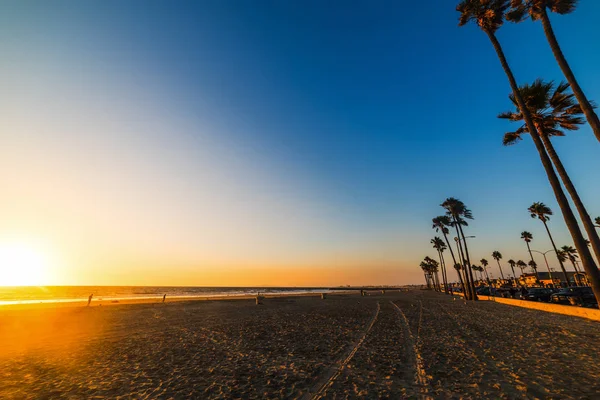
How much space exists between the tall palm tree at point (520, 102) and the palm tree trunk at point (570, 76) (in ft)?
7.28

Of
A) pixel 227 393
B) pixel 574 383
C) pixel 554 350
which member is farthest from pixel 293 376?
pixel 554 350

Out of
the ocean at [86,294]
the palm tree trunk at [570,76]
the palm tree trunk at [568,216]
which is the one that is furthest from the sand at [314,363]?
the ocean at [86,294]

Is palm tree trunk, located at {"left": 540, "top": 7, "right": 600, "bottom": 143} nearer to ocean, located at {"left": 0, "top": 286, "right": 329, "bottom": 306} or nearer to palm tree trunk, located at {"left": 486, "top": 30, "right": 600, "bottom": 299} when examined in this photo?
palm tree trunk, located at {"left": 486, "top": 30, "right": 600, "bottom": 299}

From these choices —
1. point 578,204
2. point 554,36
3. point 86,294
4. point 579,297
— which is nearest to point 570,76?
point 554,36

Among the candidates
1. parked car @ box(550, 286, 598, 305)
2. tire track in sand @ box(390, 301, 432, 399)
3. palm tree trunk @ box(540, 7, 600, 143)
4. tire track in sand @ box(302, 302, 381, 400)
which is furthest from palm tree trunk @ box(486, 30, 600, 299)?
parked car @ box(550, 286, 598, 305)

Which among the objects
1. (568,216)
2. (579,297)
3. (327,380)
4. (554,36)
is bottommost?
(327,380)

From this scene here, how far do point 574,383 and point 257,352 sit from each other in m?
9.79

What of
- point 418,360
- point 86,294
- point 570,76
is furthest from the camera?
point 86,294

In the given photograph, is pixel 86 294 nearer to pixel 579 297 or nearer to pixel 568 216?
pixel 568 216

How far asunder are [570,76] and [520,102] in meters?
2.44

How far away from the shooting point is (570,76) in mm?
10586

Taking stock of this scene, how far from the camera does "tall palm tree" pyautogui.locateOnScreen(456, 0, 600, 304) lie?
10.9 m

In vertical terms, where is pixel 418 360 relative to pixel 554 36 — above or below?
below

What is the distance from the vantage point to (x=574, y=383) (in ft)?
20.2
